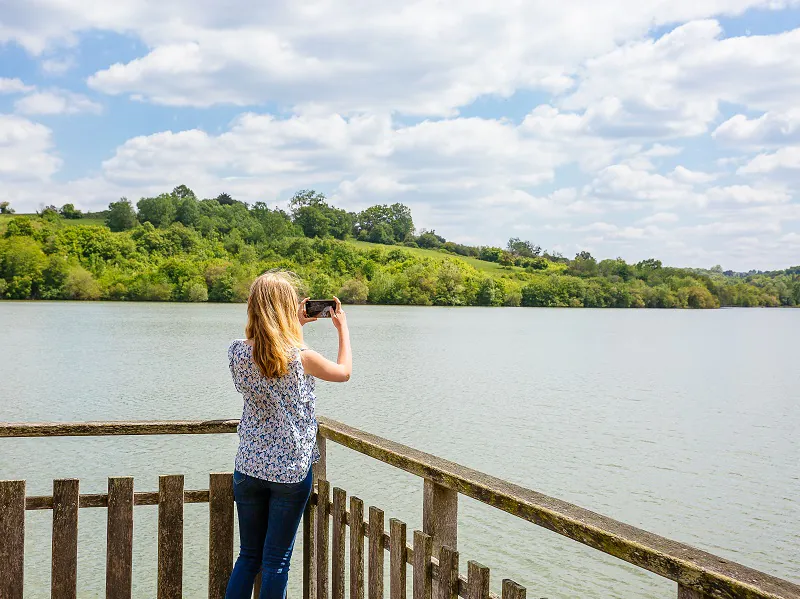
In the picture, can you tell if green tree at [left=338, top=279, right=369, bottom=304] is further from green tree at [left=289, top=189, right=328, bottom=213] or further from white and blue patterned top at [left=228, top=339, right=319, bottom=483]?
white and blue patterned top at [left=228, top=339, right=319, bottom=483]

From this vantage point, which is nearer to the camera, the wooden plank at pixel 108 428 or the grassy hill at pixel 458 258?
the wooden plank at pixel 108 428

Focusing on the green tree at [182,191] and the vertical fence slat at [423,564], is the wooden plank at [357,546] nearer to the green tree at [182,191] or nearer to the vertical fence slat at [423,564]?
the vertical fence slat at [423,564]

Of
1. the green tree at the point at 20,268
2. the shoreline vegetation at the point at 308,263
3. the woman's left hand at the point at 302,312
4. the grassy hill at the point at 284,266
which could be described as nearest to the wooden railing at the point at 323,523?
the woman's left hand at the point at 302,312

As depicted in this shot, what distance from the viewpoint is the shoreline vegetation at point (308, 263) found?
85812 mm

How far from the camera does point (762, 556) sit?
10.4 m

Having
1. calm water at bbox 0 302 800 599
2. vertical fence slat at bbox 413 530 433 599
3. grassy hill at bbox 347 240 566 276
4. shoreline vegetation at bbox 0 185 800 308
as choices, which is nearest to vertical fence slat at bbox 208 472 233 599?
vertical fence slat at bbox 413 530 433 599

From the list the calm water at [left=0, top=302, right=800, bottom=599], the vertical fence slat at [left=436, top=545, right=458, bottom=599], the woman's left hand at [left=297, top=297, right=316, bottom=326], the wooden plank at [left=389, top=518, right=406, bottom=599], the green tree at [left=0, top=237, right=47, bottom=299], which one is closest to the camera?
the vertical fence slat at [left=436, top=545, right=458, bottom=599]

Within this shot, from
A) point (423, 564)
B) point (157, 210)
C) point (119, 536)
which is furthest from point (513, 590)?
point (157, 210)

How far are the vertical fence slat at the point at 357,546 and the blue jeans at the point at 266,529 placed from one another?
19cm

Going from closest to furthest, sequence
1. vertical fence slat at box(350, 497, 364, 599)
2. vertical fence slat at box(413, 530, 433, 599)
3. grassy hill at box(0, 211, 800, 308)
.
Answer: vertical fence slat at box(413, 530, 433, 599), vertical fence slat at box(350, 497, 364, 599), grassy hill at box(0, 211, 800, 308)

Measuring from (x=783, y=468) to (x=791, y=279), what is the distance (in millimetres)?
138165

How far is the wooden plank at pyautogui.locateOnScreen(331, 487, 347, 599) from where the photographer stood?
2.95 metres

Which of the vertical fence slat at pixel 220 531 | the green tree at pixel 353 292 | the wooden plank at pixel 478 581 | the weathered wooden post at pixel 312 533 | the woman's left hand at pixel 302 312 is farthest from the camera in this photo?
Answer: the green tree at pixel 353 292

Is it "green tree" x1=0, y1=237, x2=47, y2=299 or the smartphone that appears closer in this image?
the smartphone
